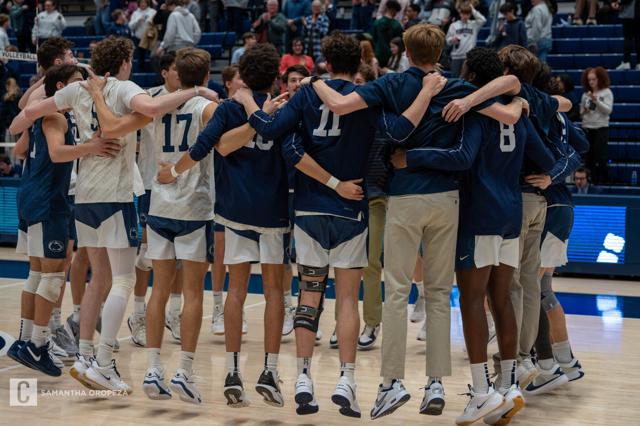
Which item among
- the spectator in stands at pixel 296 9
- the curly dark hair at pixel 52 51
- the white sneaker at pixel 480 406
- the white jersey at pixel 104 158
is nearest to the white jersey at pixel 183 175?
the white jersey at pixel 104 158

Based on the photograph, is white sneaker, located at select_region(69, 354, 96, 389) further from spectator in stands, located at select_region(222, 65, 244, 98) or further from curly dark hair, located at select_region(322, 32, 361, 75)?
spectator in stands, located at select_region(222, 65, 244, 98)

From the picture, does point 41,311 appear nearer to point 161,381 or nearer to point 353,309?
point 161,381

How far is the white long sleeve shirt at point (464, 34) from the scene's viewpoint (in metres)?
13.3

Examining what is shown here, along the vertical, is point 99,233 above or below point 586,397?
above

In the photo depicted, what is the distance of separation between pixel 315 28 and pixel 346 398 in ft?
34.5

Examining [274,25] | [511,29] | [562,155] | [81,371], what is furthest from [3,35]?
[562,155]

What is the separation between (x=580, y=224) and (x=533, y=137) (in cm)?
584

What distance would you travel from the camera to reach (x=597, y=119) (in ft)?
38.5

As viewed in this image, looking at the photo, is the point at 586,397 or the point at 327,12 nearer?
the point at 586,397

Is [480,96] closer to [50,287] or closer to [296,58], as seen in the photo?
[50,287]

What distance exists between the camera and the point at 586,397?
545 centimetres

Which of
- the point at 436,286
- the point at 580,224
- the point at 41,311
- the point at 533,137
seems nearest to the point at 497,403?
the point at 436,286

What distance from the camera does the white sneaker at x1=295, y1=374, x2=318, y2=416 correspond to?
4547 millimetres

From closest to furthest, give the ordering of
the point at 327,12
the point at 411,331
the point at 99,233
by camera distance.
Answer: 1. the point at 99,233
2. the point at 411,331
3. the point at 327,12
